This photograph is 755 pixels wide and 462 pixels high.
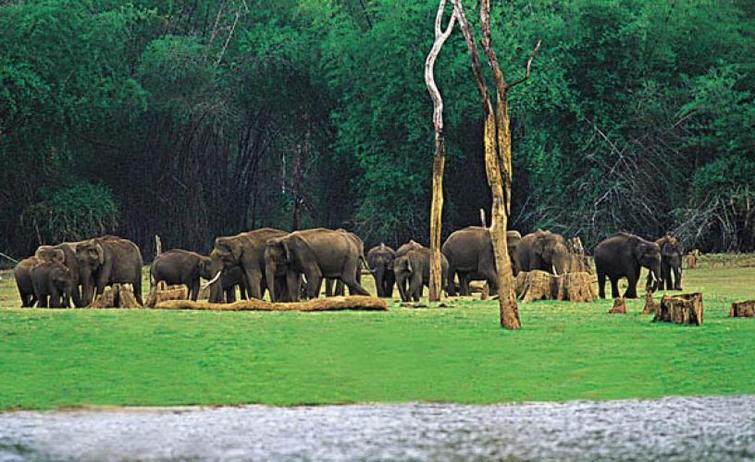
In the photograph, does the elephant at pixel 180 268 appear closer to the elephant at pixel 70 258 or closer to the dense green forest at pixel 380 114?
the elephant at pixel 70 258

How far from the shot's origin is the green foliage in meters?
38.3

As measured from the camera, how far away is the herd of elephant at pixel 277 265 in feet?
77.0

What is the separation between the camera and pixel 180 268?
25.3 meters

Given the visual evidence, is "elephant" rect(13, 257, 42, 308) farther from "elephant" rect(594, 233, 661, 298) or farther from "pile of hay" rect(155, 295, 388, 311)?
"elephant" rect(594, 233, 661, 298)

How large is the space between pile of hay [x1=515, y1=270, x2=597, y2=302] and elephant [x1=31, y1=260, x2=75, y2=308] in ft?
23.4

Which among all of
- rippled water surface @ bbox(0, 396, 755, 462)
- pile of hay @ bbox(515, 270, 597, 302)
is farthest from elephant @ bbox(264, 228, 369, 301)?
rippled water surface @ bbox(0, 396, 755, 462)

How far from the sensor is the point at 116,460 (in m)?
9.82

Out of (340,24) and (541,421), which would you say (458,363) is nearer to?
(541,421)

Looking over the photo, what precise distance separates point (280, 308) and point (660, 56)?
74.1 ft

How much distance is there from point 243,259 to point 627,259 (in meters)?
6.67

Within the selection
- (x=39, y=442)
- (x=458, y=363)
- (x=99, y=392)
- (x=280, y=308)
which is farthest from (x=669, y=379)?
(x=280, y=308)

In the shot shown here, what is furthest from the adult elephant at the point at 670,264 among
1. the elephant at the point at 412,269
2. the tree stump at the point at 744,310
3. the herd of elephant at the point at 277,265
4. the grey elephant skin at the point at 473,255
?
the tree stump at the point at 744,310

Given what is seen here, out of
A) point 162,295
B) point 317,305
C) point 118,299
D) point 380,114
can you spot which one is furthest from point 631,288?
point 380,114

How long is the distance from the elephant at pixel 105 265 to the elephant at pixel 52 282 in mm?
749
